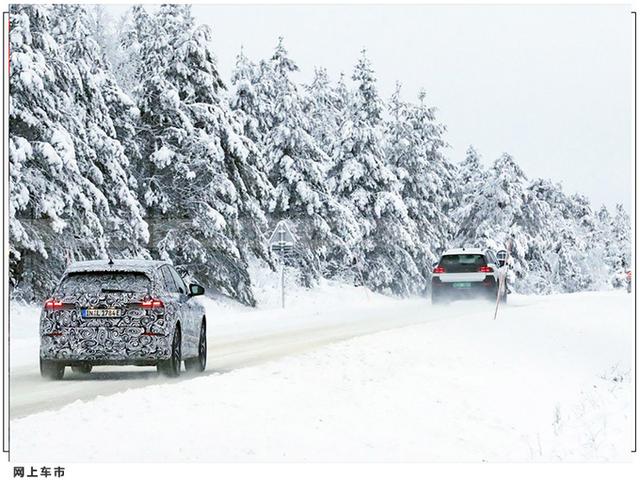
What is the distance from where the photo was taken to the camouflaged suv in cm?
1417

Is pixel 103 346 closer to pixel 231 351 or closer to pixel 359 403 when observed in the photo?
pixel 359 403

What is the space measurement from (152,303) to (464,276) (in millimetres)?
22627

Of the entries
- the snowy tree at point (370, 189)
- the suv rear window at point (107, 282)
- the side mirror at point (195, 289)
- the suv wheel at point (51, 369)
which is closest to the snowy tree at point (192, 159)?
the snowy tree at point (370, 189)

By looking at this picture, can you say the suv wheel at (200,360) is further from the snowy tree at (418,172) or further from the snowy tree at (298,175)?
the snowy tree at (418,172)

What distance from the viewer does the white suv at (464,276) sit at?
35781 mm

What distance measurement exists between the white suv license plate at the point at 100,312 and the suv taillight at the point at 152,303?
0.34 m

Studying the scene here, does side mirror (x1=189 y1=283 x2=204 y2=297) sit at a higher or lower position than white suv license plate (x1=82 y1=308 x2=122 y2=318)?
higher

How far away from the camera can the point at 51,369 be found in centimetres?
1477

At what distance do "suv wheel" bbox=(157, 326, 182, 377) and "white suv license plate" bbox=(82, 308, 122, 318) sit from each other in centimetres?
87

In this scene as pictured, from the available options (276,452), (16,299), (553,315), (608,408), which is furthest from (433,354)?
(553,315)

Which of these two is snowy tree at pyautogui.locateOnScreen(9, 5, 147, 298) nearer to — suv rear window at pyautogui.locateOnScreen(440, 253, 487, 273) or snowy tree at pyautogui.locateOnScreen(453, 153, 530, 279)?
suv rear window at pyautogui.locateOnScreen(440, 253, 487, 273)

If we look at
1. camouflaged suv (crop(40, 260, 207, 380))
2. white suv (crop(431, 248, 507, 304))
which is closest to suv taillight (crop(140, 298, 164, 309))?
camouflaged suv (crop(40, 260, 207, 380))

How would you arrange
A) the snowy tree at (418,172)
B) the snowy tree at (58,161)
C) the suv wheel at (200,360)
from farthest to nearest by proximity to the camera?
the snowy tree at (418,172) → the snowy tree at (58,161) → the suv wheel at (200,360)

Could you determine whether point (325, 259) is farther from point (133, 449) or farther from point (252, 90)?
point (133, 449)
